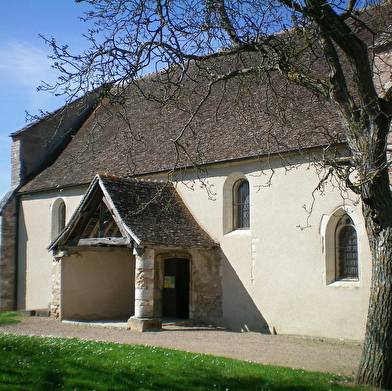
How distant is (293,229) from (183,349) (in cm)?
443

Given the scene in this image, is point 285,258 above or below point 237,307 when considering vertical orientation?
above

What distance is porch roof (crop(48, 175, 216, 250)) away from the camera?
44.9 ft

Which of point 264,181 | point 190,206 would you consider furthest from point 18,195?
point 264,181

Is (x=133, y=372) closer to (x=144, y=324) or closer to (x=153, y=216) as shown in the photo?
(x=144, y=324)

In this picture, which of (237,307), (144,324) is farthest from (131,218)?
(237,307)

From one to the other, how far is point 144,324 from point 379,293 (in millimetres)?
6958

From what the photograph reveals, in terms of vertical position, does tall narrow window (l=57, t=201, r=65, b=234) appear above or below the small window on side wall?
above

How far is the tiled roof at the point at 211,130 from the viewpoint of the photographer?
12.8 meters

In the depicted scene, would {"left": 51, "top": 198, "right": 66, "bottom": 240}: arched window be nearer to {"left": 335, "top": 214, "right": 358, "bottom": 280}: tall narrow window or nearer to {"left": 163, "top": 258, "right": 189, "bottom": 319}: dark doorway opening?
{"left": 163, "top": 258, "right": 189, "bottom": 319}: dark doorway opening

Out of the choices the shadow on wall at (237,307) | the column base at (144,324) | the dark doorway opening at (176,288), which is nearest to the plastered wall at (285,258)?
the shadow on wall at (237,307)

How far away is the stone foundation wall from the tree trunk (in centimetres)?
1640

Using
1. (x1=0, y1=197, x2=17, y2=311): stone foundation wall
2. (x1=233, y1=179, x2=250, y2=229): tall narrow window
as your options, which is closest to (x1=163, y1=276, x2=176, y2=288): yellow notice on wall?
(x1=233, y1=179, x2=250, y2=229): tall narrow window

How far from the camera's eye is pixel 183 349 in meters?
10.6

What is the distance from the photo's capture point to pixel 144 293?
13.3m
